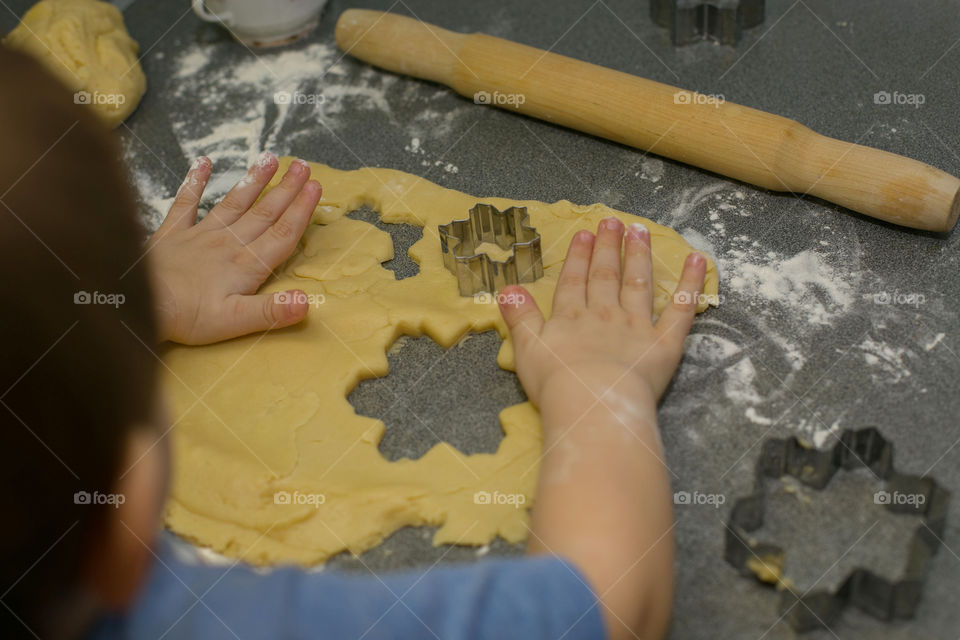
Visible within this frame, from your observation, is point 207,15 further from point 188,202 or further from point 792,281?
point 792,281

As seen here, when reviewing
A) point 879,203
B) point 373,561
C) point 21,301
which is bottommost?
point 373,561

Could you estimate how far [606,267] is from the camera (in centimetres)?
136

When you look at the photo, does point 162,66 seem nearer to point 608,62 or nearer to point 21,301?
point 608,62

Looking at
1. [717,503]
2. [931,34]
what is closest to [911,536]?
[717,503]

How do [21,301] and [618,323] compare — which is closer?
[21,301]

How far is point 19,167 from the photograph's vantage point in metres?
0.64

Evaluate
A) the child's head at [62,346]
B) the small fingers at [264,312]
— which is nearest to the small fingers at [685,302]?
the small fingers at [264,312]

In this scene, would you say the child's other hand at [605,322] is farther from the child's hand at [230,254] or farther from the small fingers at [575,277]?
the child's hand at [230,254]

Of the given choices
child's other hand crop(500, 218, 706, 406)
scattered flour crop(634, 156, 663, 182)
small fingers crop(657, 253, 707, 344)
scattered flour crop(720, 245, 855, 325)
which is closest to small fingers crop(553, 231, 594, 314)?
child's other hand crop(500, 218, 706, 406)

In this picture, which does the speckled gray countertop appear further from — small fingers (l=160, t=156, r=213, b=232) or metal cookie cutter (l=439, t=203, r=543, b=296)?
small fingers (l=160, t=156, r=213, b=232)

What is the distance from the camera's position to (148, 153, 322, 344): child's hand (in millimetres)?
1377

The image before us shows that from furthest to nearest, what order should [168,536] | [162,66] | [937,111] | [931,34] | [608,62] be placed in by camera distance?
[162,66], [608,62], [931,34], [937,111], [168,536]

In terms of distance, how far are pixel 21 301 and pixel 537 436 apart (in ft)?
2.45

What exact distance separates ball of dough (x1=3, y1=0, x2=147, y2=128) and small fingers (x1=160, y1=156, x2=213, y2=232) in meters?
0.54
